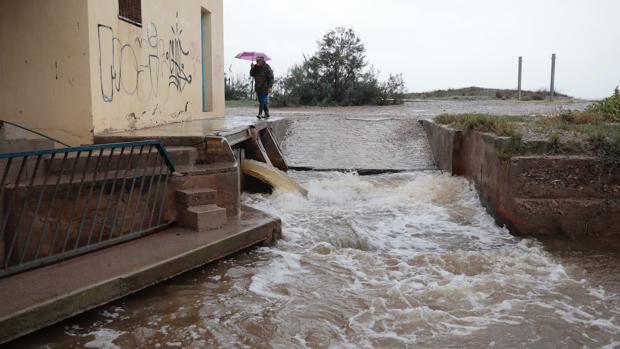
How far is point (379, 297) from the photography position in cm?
498

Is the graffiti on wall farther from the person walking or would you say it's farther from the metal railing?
the metal railing

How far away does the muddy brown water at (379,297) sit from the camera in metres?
4.21

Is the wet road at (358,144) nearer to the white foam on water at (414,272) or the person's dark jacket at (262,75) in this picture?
the person's dark jacket at (262,75)

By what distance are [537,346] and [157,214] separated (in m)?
3.99

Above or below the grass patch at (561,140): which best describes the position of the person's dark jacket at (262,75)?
A: above

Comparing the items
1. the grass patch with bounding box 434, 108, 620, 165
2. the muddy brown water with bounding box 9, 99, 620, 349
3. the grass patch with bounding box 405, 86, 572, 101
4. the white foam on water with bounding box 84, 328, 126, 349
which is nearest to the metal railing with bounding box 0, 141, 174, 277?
the muddy brown water with bounding box 9, 99, 620, 349

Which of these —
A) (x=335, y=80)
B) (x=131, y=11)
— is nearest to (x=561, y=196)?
(x=131, y=11)

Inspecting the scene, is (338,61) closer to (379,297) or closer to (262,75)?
(262,75)

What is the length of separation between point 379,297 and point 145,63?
666 centimetres

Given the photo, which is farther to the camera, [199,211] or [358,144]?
[358,144]

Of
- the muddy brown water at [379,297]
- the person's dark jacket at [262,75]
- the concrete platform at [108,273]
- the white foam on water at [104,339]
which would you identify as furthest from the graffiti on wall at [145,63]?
the white foam on water at [104,339]

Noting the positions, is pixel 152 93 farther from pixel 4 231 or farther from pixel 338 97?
pixel 338 97

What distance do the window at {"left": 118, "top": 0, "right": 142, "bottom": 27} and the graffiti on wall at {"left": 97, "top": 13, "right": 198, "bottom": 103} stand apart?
28 centimetres

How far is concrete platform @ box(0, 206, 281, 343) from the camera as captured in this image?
13.3 feet
